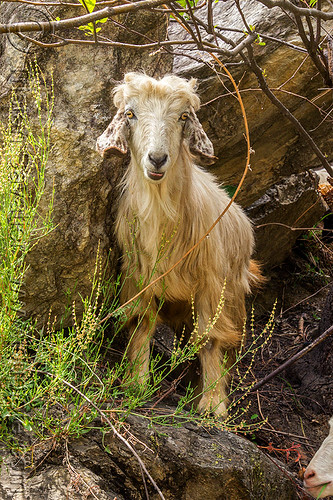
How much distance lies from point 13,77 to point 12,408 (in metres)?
2.13

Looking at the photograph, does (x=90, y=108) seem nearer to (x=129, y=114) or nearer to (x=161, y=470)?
(x=129, y=114)

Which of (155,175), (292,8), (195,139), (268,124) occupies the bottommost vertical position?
(155,175)

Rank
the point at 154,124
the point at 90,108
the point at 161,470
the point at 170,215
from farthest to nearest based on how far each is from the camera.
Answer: the point at 90,108 → the point at 170,215 → the point at 154,124 → the point at 161,470

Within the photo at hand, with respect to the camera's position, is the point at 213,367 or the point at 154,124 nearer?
the point at 154,124

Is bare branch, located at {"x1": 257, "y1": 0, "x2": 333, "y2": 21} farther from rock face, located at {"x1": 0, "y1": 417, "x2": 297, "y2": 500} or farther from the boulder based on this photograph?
rock face, located at {"x1": 0, "y1": 417, "x2": 297, "y2": 500}

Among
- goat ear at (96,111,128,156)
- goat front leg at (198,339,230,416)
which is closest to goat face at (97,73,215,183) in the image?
goat ear at (96,111,128,156)

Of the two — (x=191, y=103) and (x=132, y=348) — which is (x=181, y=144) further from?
(x=132, y=348)

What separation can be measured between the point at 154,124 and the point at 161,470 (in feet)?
6.57

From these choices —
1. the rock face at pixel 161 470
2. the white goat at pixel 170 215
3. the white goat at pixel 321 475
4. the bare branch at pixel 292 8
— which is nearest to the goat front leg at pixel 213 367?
the white goat at pixel 170 215

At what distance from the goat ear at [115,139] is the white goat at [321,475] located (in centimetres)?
222

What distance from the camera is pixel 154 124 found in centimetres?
368

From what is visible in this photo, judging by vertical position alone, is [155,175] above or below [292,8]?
below

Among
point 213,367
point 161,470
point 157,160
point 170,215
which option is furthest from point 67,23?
point 213,367

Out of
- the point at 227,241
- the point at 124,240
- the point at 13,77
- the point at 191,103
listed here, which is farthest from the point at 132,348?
the point at 13,77
